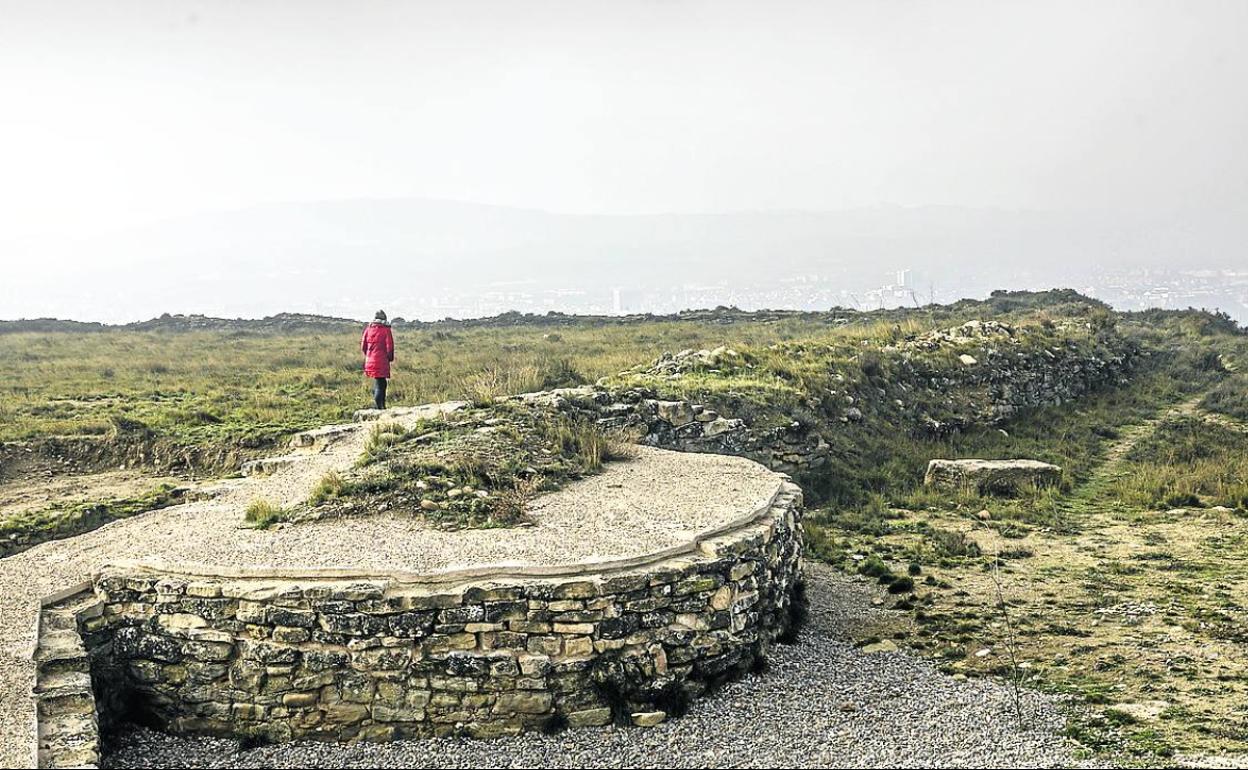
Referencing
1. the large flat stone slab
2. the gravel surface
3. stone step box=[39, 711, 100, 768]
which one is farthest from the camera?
the large flat stone slab

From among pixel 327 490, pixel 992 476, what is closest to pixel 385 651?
pixel 327 490

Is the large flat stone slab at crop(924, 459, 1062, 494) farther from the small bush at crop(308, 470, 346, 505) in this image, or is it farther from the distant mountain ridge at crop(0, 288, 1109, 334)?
the distant mountain ridge at crop(0, 288, 1109, 334)

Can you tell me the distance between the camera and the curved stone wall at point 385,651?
784cm

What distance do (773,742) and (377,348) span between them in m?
11.6

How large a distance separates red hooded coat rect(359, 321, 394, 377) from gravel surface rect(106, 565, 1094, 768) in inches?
384

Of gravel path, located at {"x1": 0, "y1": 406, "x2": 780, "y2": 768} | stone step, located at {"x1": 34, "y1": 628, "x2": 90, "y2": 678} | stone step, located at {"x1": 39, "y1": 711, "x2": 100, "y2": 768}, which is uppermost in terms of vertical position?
gravel path, located at {"x1": 0, "y1": 406, "x2": 780, "y2": 768}

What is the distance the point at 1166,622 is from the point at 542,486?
705cm

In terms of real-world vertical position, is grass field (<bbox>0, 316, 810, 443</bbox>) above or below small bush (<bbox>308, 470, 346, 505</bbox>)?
above

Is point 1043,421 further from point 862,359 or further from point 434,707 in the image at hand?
point 434,707

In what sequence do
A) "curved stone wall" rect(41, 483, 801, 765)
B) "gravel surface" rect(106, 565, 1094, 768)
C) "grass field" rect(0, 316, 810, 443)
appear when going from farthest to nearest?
"grass field" rect(0, 316, 810, 443) < "curved stone wall" rect(41, 483, 801, 765) < "gravel surface" rect(106, 565, 1094, 768)

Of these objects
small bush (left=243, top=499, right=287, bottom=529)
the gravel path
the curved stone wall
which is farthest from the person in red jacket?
the curved stone wall

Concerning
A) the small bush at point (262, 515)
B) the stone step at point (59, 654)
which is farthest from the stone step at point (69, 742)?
the small bush at point (262, 515)

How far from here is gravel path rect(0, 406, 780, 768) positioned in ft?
27.4

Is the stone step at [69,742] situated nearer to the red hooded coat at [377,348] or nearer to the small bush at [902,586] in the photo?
the small bush at [902,586]
